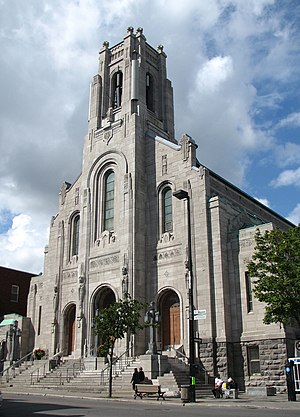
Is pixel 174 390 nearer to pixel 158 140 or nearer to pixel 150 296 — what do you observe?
pixel 150 296

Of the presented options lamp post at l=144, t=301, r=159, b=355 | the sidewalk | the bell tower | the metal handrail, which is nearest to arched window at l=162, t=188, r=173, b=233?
the bell tower

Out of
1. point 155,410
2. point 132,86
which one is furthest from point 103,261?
point 155,410

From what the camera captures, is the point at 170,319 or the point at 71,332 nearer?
the point at 170,319

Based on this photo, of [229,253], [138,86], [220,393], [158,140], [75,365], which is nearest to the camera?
[220,393]

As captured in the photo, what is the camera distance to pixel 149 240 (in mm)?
38031

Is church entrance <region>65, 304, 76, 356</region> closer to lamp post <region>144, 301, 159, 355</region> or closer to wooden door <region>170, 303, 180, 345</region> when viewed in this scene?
wooden door <region>170, 303, 180, 345</region>

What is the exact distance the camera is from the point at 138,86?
141ft

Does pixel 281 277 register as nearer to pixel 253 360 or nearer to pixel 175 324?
pixel 253 360

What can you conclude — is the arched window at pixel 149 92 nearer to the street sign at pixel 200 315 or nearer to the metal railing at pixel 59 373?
the metal railing at pixel 59 373

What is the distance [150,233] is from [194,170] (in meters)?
6.13

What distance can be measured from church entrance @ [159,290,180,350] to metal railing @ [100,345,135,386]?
280 cm

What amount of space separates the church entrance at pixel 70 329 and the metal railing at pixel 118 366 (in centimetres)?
818

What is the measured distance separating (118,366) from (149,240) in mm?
10034

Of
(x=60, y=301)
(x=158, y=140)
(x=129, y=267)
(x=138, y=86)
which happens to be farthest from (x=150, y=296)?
(x=138, y=86)
